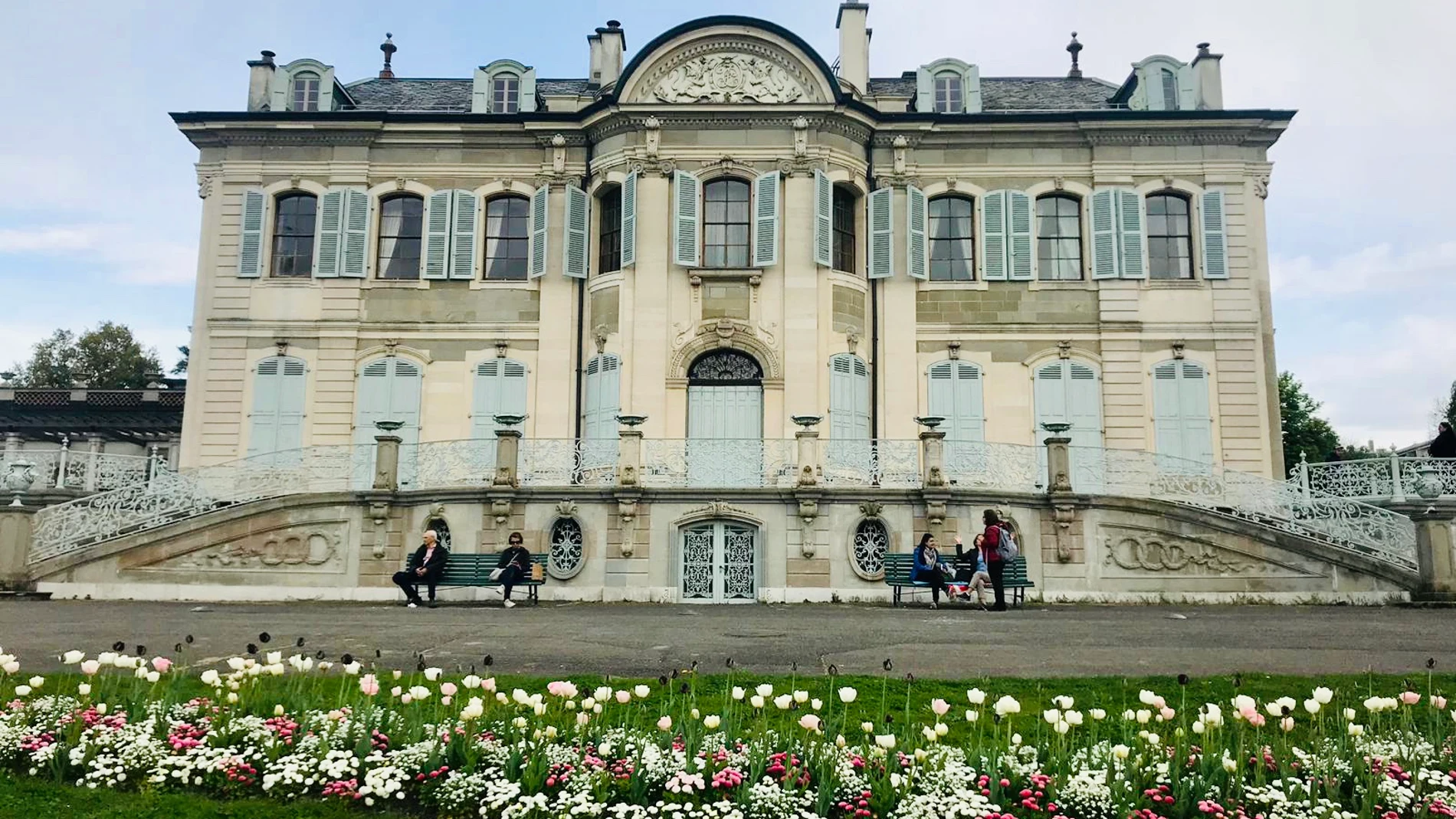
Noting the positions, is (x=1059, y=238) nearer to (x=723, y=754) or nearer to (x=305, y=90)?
(x=305, y=90)

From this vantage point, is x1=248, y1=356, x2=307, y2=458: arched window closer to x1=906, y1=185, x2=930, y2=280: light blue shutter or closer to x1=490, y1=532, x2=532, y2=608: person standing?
x1=490, y1=532, x2=532, y2=608: person standing

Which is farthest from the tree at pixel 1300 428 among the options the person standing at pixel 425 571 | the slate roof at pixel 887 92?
the person standing at pixel 425 571

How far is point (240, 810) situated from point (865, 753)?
113 inches

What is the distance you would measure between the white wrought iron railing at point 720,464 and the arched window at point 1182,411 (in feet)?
30.1

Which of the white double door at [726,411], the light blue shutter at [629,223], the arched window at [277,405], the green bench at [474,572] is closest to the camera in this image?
the green bench at [474,572]

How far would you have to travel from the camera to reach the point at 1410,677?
7.50 metres

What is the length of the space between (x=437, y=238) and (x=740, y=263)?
6.72m

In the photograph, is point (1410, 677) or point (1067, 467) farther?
point (1067, 467)

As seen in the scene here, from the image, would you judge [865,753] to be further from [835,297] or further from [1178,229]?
[1178,229]

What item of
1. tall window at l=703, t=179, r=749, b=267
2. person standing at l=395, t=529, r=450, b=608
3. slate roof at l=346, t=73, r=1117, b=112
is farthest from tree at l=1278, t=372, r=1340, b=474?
person standing at l=395, t=529, r=450, b=608

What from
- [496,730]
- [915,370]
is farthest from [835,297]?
[496,730]

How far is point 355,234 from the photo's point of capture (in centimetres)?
2355

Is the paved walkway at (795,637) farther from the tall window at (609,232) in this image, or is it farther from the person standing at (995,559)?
the tall window at (609,232)

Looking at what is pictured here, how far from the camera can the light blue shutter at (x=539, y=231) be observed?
75.8 feet
